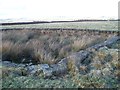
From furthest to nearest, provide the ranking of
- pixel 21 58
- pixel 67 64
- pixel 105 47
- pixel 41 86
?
pixel 21 58 < pixel 105 47 < pixel 67 64 < pixel 41 86

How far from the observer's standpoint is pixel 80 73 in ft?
31.5

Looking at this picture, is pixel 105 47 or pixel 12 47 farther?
pixel 12 47

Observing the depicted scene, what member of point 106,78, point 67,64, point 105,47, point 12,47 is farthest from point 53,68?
point 12,47

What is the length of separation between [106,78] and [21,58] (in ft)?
18.0

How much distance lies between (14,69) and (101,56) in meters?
3.04

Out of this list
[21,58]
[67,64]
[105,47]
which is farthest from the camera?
[21,58]

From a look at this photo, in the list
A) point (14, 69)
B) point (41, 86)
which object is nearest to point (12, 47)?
point (14, 69)

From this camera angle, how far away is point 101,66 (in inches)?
393

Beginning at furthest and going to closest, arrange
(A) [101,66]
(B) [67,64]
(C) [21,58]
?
(C) [21,58]
(B) [67,64]
(A) [101,66]

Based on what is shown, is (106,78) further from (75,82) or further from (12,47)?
(12,47)

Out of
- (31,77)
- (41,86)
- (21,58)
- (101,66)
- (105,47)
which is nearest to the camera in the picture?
(41,86)

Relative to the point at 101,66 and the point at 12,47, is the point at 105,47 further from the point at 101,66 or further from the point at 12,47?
the point at 12,47

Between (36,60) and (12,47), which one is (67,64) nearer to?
(36,60)

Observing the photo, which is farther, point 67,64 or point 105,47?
point 105,47
